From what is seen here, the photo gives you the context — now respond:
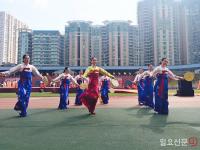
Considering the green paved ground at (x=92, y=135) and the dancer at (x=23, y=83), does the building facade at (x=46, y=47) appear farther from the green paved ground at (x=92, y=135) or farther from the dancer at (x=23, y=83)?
the green paved ground at (x=92, y=135)

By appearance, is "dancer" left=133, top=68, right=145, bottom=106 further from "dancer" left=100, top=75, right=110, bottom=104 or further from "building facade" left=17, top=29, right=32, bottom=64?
→ "building facade" left=17, top=29, right=32, bottom=64

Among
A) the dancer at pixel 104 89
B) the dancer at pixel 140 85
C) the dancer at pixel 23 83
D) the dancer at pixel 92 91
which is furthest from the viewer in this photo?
the dancer at pixel 104 89

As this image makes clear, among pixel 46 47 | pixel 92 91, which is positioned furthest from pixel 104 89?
pixel 46 47

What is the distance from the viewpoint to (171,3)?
91312 millimetres

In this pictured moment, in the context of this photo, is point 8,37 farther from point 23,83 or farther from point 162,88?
point 162,88

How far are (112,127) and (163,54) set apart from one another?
8346 cm

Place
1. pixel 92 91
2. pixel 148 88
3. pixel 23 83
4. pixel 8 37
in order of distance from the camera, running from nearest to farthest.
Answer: pixel 23 83 < pixel 92 91 < pixel 148 88 < pixel 8 37

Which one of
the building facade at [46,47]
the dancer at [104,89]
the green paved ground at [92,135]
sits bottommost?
the green paved ground at [92,135]

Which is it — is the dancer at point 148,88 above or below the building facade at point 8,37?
below

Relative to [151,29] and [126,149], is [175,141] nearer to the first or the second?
[126,149]

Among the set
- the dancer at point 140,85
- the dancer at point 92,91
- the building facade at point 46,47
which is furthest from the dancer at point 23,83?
the building facade at point 46,47

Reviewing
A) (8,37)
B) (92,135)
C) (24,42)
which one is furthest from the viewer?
(8,37)

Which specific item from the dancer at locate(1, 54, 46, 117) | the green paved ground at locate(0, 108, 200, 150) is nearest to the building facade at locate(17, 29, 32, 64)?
the dancer at locate(1, 54, 46, 117)

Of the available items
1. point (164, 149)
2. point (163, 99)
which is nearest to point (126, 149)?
point (164, 149)
